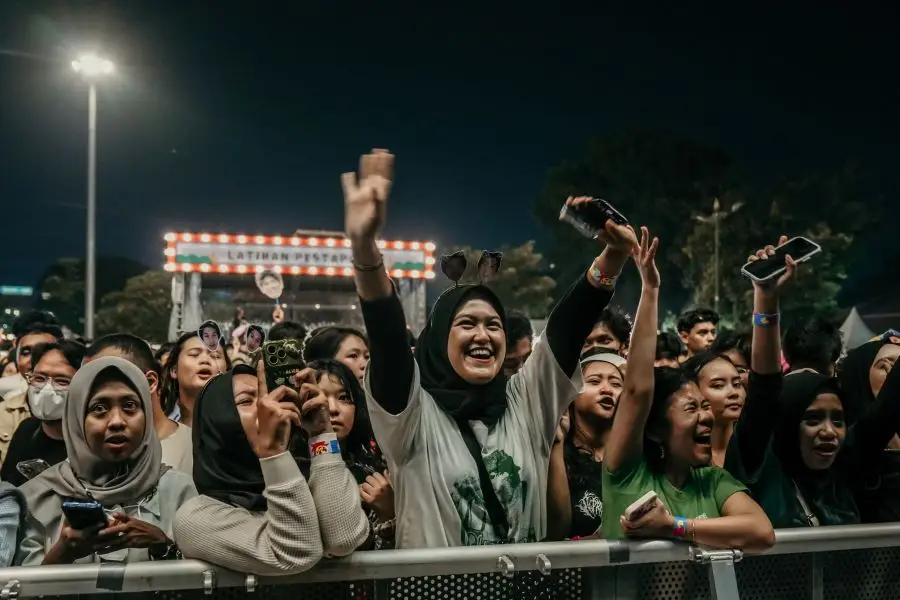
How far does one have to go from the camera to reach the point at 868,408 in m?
2.72

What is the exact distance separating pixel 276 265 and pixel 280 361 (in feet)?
51.8

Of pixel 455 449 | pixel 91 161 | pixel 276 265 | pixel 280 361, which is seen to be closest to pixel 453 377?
pixel 455 449

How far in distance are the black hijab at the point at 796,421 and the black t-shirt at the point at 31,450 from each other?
3024 mm

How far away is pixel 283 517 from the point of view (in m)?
1.71

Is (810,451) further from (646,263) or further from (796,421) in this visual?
(646,263)

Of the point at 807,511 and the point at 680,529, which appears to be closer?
the point at 680,529

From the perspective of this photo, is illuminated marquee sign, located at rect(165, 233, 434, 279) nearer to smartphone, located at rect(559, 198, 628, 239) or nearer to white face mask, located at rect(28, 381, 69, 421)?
white face mask, located at rect(28, 381, 69, 421)

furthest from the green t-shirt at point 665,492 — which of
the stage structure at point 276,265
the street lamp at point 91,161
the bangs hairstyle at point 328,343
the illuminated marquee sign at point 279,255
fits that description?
the street lamp at point 91,161

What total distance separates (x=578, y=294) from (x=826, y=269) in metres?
30.2

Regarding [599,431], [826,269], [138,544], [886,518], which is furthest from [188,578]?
[826,269]

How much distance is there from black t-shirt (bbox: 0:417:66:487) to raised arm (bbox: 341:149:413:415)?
210 cm

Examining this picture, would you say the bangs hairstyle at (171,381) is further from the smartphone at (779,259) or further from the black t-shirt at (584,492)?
the smartphone at (779,259)

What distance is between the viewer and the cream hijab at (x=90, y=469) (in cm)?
236

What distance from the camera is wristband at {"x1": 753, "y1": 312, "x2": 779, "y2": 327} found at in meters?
2.56
